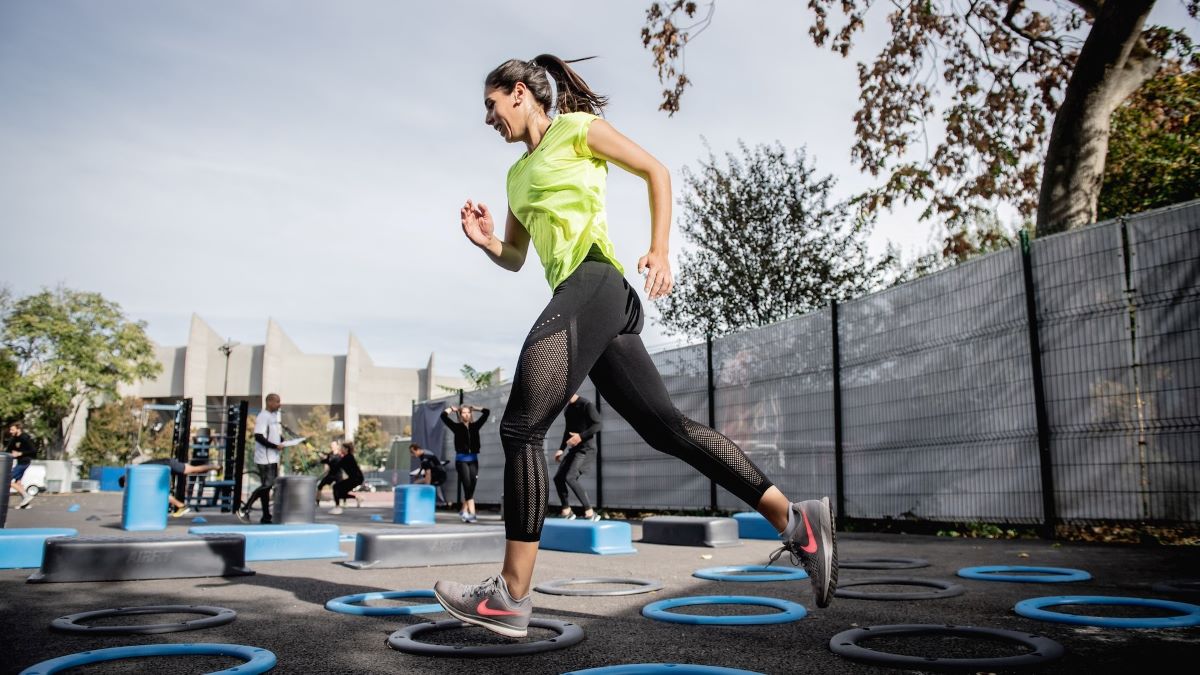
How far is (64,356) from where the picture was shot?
1527 inches

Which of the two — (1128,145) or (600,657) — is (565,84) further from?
(1128,145)

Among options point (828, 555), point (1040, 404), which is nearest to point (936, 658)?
point (828, 555)

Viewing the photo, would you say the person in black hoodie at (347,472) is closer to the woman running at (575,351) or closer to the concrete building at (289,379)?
the woman running at (575,351)

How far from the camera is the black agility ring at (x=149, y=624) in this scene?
282 cm

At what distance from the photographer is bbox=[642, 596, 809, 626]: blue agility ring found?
295 centimetres

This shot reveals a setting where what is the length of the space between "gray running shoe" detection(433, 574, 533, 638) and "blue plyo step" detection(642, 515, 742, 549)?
15.2 feet

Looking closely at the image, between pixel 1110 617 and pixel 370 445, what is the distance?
190 feet

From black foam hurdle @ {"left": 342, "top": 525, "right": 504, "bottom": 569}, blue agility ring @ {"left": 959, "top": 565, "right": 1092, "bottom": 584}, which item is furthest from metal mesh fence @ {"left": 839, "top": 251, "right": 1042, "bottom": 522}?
black foam hurdle @ {"left": 342, "top": 525, "right": 504, "bottom": 569}

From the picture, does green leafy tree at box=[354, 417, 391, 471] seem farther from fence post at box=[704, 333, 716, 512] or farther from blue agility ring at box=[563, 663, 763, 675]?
blue agility ring at box=[563, 663, 763, 675]

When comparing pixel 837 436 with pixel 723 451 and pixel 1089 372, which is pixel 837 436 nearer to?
pixel 1089 372

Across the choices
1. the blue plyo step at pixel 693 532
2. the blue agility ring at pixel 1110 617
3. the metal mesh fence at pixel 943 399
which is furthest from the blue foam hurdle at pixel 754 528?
the blue agility ring at pixel 1110 617

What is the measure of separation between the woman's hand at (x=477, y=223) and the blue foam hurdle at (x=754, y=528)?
583cm

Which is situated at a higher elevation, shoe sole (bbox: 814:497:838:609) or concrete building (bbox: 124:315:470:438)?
concrete building (bbox: 124:315:470:438)

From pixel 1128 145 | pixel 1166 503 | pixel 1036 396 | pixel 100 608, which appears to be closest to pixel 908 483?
pixel 1036 396
